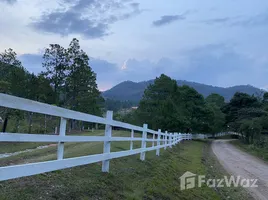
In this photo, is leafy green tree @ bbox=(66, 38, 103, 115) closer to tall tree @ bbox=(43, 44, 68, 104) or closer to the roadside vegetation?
tall tree @ bbox=(43, 44, 68, 104)

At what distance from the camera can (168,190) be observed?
7051mm

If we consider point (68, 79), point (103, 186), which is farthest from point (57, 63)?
point (103, 186)

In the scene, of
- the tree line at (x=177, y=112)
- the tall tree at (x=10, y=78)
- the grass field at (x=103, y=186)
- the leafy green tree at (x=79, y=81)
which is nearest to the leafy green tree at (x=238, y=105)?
the tree line at (x=177, y=112)

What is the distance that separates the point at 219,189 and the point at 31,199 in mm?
5930

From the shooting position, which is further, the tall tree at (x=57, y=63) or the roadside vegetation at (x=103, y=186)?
the tall tree at (x=57, y=63)

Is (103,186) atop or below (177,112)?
below

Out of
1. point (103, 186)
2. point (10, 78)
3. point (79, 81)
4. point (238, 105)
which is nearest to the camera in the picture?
point (103, 186)

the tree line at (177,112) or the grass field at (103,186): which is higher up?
the tree line at (177,112)

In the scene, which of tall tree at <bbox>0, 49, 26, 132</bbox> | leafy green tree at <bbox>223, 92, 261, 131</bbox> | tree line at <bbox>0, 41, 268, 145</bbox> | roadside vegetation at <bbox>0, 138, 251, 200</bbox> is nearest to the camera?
roadside vegetation at <bbox>0, 138, 251, 200</bbox>

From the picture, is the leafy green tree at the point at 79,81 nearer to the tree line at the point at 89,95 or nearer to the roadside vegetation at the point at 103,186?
the tree line at the point at 89,95

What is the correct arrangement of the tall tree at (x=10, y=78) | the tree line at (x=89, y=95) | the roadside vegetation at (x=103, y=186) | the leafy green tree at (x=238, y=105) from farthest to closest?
the leafy green tree at (x=238, y=105), the tree line at (x=89, y=95), the tall tree at (x=10, y=78), the roadside vegetation at (x=103, y=186)

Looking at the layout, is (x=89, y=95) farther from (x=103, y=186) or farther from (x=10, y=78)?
(x=103, y=186)

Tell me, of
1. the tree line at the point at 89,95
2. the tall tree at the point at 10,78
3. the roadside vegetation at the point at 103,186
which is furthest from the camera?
the tree line at the point at 89,95

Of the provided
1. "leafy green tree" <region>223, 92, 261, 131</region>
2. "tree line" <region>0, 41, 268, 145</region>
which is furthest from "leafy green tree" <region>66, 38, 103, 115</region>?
"leafy green tree" <region>223, 92, 261, 131</region>
